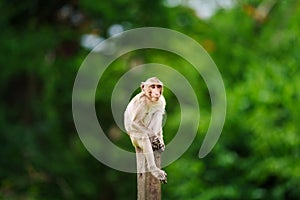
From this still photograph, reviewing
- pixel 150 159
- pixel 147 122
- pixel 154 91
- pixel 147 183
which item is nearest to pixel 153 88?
pixel 154 91

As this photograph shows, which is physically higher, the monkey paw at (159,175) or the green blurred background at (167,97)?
the green blurred background at (167,97)

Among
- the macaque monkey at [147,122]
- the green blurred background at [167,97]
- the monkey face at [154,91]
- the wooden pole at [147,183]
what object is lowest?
the wooden pole at [147,183]

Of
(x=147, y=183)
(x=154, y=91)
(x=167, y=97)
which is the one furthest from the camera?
(x=167, y=97)

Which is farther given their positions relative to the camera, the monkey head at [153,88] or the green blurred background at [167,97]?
the green blurred background at [167,97]

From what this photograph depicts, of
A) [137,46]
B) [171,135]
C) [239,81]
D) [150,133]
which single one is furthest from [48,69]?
[150,133]

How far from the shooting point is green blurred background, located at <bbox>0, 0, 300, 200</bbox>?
31.4 feet

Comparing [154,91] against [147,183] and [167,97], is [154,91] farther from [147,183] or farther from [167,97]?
[167,97]

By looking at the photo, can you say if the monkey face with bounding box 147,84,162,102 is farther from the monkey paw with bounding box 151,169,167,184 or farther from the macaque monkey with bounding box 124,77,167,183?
the monkey paw with bounding box 151,169,167,184

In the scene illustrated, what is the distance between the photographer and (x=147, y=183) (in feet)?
11.9

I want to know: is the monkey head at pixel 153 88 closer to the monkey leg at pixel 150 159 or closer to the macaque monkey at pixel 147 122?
the macaque monkey at pixel 147 122

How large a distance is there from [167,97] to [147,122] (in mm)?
8615

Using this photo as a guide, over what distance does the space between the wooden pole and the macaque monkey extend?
0.09 ft

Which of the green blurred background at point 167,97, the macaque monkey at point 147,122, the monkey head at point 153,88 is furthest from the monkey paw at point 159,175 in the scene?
the green blurred background at point 167,97

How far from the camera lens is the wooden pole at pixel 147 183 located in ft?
11.9
